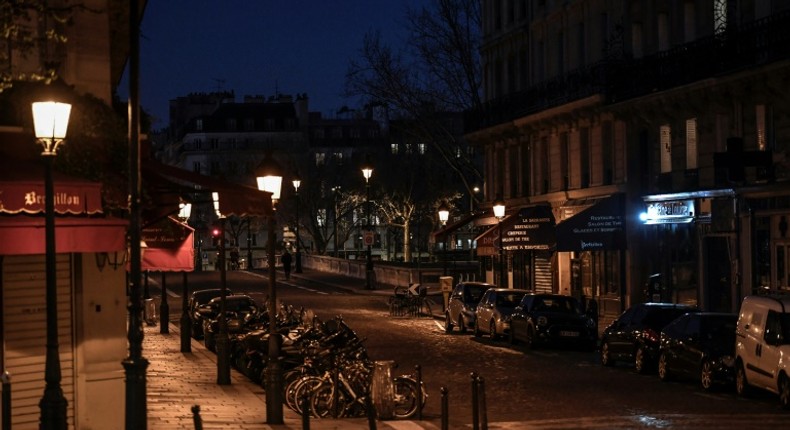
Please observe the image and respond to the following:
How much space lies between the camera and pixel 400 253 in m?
132

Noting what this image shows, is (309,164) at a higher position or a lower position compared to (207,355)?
higher

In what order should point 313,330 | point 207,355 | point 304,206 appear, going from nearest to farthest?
point 313,330 < point 207,355 < point 304,206

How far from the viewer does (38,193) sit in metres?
15.5

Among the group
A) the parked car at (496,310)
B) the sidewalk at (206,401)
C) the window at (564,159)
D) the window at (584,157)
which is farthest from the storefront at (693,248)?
the sidewalk at (206,401)

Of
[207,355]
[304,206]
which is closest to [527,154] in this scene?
[207,355]

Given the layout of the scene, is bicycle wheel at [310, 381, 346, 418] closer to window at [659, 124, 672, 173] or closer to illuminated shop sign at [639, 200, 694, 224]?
illuminated shop sign at [639, 200, 694, 224]

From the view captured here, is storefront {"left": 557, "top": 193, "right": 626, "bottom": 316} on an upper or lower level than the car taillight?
upper

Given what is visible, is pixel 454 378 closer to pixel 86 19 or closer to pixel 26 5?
pixel 86 19

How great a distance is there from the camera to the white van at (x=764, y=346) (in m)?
22.3

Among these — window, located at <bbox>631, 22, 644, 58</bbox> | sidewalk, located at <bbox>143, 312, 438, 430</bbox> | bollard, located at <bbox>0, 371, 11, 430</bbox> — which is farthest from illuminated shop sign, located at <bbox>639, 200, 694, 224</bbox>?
bollard, located at <bbox>0, 371, 11, 430</bbox>

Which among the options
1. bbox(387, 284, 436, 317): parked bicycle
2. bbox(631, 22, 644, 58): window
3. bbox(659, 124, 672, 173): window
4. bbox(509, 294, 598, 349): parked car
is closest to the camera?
bbox(509, 294, 598, 349): parked car

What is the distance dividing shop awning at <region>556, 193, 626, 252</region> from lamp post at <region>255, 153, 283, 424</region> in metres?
24.7

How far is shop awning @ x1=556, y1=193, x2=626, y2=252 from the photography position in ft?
154

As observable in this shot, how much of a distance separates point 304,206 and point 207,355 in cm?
7580
